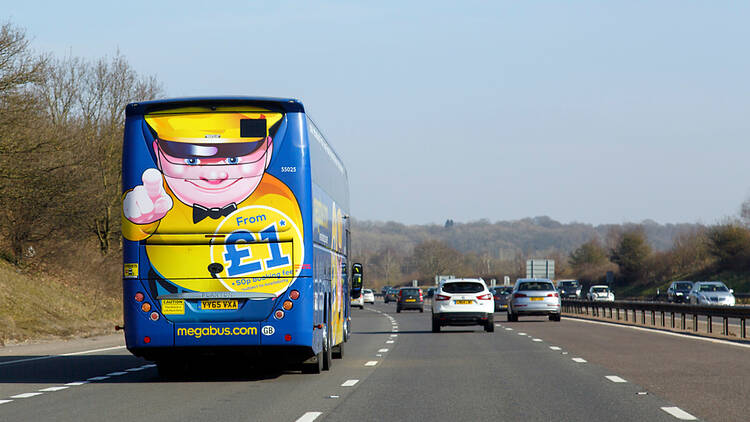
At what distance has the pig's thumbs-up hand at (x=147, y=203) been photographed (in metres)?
14.1

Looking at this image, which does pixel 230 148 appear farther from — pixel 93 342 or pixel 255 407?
pixel 93 342

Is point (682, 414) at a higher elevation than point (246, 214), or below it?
below

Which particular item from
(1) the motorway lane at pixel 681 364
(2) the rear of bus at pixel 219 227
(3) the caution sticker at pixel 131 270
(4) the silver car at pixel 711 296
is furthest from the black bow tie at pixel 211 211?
(4) the silver car at pixel 711 296

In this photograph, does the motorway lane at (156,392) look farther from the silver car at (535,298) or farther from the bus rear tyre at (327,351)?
the silver car at (535,298)

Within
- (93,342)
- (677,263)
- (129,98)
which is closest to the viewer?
(93,342)

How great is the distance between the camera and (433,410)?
11086mm

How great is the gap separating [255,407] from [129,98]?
39172 millimetres

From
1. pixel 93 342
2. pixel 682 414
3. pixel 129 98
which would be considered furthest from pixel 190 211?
pixel 129 98

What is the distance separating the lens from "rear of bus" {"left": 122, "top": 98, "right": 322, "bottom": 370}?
14.1m

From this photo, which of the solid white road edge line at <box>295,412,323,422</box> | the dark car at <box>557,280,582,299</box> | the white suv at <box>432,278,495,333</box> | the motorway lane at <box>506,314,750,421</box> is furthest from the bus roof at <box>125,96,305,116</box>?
the dark car at <box>557,280,582,299</box>

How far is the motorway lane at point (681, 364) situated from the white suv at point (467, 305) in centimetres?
202

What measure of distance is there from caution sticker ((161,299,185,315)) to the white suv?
18.6 m

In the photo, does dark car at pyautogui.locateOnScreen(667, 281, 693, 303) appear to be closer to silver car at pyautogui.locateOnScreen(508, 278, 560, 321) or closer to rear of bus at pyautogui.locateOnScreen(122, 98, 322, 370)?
silver car at pyautogui.locateOnScreen(508, 278, 560, 321)

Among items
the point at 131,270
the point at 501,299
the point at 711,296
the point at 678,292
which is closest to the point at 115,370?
the point at 131,270
